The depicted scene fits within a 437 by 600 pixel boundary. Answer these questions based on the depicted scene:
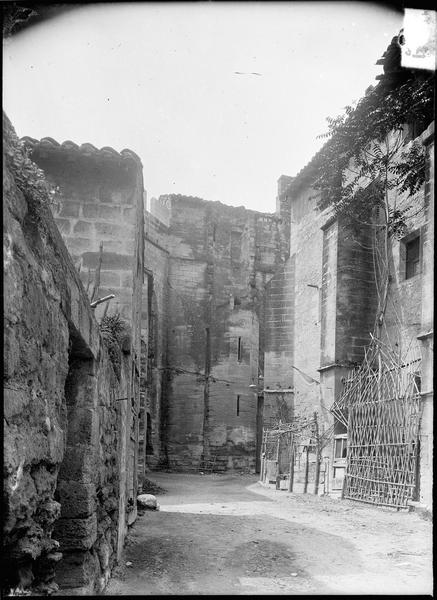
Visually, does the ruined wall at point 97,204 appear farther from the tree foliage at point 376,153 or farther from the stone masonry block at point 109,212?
the tree foliage at point 376,153

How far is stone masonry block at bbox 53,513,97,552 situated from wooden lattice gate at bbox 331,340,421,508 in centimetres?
753

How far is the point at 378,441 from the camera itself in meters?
11.1

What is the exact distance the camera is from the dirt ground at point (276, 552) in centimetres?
505

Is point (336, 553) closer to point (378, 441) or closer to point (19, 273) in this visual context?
point (378, 441)

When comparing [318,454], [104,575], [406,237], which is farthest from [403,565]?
[406,237]

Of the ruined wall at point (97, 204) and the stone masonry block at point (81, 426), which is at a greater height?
the ruined wall at point (97, 204)

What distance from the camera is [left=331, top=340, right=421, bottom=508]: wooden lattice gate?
10055 millimetres

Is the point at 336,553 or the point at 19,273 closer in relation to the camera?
the point at 19,273

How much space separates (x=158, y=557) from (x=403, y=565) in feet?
8.11

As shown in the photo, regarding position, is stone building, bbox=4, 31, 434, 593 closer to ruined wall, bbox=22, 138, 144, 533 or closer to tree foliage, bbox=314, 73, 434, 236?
ruined wall, bbox=22, 138, 144, 533

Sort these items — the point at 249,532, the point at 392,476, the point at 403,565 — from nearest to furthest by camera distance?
the point at 403,565
the point at 249,532
the point at 392,476

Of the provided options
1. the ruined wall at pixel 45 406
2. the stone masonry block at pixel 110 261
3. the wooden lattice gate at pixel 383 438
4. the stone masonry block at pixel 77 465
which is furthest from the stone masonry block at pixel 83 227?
the wooden lattice gate at pixel 383 438

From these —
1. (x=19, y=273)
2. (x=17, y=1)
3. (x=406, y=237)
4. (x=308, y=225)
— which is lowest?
(x=19, y=273)

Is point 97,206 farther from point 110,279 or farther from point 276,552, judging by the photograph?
point 276,552
